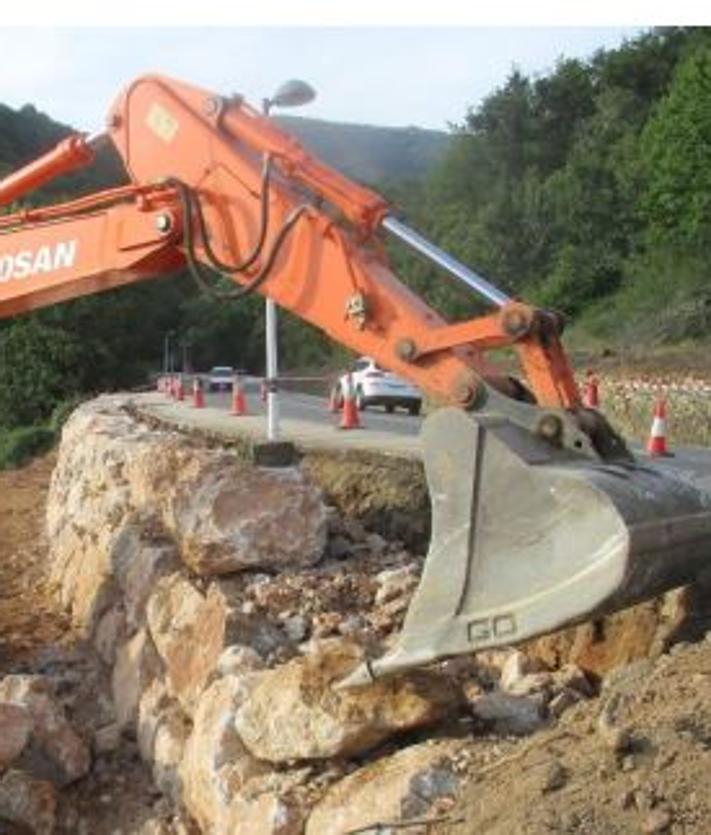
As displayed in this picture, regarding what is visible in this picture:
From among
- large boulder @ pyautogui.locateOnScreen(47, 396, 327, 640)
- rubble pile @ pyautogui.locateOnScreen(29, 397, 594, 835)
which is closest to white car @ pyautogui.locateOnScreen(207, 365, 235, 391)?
large boulder @ pyautogui.locateOnScreen(47, 396, 327, 640)

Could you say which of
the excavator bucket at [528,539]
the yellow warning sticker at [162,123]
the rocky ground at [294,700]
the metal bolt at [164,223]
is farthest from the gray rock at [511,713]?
the yellow warning sticker at [162,123]

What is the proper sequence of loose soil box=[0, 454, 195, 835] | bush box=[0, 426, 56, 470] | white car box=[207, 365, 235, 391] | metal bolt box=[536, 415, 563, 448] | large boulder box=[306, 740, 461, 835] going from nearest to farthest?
1. large boulder box=[306, 740, 461, 835]
2. metal bolt box=[536, 415, 563, 448]
3. loose soil box=[0, 454, 195, 835]
4. bush box=[0, 426, 56, 470]
5. white car box=[207, 365, 235, 391]

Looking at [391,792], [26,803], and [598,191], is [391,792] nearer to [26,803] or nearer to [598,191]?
[26,803]

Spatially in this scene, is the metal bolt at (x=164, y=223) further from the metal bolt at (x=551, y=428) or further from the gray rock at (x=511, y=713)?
the gray rock at (x=511, y=713)

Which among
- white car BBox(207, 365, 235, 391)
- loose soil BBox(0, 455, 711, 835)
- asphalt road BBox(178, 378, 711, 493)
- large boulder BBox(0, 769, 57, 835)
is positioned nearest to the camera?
loose soil BBox(0, 455, 711, 835)

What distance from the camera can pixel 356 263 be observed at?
5676mm

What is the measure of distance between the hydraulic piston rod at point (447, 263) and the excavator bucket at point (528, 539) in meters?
0.56

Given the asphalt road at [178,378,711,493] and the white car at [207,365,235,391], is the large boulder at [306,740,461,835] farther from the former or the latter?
the white car at [207,365,235,391]

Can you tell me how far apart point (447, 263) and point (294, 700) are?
1.81 m

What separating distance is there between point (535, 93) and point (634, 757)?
4976 centimetres

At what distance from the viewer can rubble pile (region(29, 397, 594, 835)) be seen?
4738 millimetres

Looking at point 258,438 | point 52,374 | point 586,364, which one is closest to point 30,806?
point 258,438

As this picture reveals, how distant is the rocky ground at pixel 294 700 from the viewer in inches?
155

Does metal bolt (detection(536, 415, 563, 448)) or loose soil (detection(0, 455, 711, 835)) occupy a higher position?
metal bolt (detection(536, 415, 563, 448))
